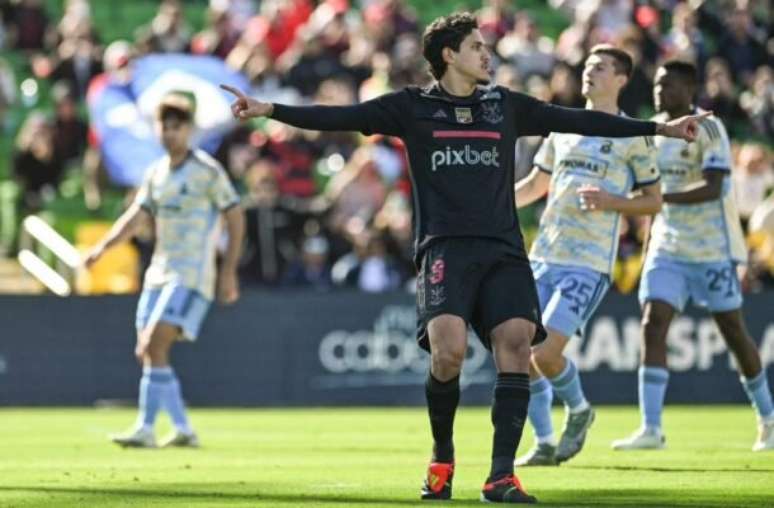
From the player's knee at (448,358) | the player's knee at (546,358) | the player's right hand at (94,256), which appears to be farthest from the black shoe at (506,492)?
the player's right hand at (94,256)

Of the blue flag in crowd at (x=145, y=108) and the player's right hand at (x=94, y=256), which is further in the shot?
the blue flag in crowd at (x=145, y=108)

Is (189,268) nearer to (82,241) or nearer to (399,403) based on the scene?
(399,403)

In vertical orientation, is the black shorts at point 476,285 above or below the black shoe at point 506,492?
above

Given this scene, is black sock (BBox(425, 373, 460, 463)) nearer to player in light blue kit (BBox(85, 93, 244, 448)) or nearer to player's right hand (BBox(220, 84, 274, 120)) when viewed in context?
player's right hand (BBox(220, 84, 274, 120))

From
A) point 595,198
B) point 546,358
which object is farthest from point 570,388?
point 595,198

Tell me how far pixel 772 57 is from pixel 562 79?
15.5 ft

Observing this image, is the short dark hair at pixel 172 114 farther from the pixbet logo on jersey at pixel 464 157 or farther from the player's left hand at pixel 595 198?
the pixbet logo on jersey at pixel 464 157

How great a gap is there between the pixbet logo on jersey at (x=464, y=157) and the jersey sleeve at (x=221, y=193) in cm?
537

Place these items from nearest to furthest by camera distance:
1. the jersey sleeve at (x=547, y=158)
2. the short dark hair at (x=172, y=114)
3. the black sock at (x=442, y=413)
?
the black sock at (x=442, y=413) → the jersey sleeve at (x=547, y=158) → the short dark hair at (x=172, y=114)

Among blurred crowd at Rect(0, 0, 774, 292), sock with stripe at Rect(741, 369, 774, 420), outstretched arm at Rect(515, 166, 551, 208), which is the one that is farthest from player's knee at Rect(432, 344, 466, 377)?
blurred crowd at Rect(0, 0, 774, 292)

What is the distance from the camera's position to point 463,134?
32.0 feet

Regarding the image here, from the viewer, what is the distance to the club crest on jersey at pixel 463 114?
9773 millimetres

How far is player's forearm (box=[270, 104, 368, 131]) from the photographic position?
31.2 feet

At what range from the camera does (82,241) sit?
2297 cm
